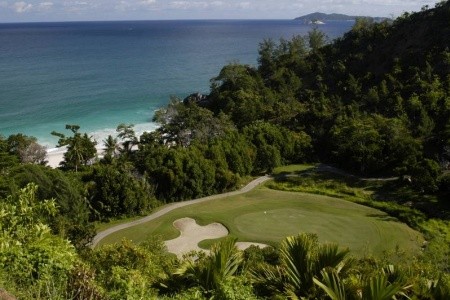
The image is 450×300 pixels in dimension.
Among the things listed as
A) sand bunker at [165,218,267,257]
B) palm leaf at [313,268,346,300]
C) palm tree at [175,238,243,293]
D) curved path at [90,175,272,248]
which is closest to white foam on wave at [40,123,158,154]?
curved path at [90,175,272,248]

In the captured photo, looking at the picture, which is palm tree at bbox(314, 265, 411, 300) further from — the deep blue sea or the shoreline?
the deep blue sea

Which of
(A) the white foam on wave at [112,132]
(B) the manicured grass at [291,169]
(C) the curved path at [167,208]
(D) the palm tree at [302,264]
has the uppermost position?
(D) the palm tree at [302,264]

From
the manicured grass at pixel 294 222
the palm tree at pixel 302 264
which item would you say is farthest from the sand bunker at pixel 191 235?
the palm tree at pixel 302 264

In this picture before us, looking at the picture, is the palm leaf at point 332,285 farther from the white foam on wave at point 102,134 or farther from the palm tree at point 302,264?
the white foam on wave at point 102,134

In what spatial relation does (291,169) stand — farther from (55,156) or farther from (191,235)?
(55,156)

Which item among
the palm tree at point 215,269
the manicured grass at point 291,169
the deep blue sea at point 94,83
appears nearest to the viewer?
the palm tree at point 215,269

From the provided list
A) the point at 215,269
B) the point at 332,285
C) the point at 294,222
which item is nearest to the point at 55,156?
the point at 294,222

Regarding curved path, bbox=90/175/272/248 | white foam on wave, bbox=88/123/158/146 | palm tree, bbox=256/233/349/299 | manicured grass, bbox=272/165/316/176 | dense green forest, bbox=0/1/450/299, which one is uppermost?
palm tree, bbox=256/233/349/299
